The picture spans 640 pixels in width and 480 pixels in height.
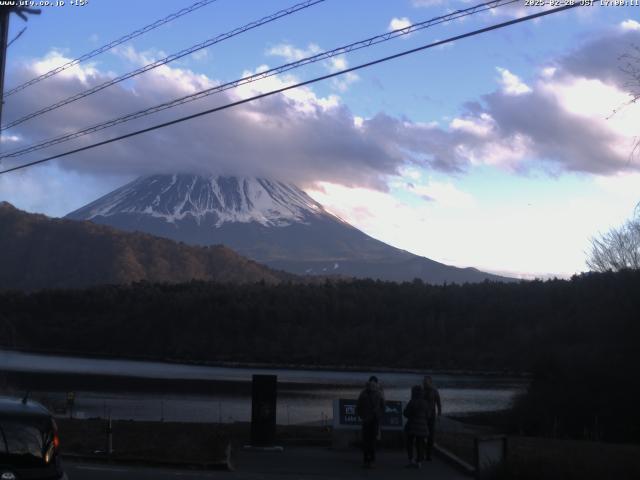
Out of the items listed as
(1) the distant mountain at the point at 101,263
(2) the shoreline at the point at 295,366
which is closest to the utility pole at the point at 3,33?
(2) the shoreline at the point at 295,366

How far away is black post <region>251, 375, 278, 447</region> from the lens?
17.9 m

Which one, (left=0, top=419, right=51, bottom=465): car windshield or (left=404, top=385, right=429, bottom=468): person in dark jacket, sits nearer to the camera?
(left=0, top=419, right=51, bottom=465): car windshield

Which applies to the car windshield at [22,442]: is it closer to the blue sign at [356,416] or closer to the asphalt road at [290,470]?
the asphalt road at [290,470]

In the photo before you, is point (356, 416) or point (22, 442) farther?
point (356, 416)

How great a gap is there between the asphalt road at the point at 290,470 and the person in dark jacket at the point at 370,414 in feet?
1.07

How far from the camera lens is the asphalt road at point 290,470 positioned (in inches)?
576

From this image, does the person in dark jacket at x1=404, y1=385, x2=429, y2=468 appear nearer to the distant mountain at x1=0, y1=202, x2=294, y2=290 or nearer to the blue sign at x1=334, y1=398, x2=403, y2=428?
the blue sign at x1=334, y1=398, x2=403, y2=428

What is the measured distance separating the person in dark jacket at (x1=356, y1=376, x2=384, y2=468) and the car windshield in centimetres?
855

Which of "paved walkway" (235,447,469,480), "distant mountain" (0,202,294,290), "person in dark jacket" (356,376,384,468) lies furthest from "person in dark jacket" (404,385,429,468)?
"distant mountain" (0,202,294,290)

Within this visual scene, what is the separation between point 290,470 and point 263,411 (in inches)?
87.6

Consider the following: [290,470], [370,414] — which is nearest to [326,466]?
[290,470]

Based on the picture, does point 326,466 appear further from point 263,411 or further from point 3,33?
point 3,33

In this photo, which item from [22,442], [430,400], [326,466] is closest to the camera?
[22,442]

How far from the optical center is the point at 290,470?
15828mm
